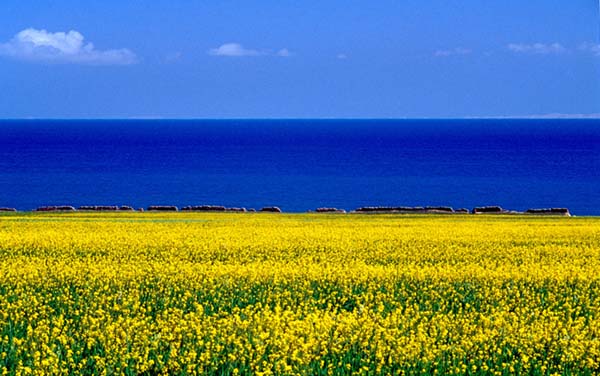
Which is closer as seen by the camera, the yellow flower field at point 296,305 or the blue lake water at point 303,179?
the yellow flower field at point 296,305

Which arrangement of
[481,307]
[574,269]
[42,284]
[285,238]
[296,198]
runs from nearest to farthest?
[481,307] → [42,284] → [574,269] → [285,238] → [296,198]

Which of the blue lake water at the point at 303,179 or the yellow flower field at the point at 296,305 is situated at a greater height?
the blue lake water at the point at 303,179

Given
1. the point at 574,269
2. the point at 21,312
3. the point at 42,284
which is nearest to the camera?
the point at 21,312

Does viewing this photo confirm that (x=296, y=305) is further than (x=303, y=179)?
No

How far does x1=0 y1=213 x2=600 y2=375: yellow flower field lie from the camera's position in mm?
12047

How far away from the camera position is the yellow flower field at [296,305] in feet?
39.5

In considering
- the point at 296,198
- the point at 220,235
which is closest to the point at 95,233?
the point at 220,235

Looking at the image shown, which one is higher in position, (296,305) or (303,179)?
(303,179)

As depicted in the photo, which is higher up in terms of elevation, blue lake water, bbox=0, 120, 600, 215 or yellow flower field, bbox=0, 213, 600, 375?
blue lake water, bbox=0, 120, 600, 215

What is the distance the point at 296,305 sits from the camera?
636 inches

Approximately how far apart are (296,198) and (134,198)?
1929 centimetres

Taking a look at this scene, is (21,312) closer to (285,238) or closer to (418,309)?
(418,309)

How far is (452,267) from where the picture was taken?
2011 cm

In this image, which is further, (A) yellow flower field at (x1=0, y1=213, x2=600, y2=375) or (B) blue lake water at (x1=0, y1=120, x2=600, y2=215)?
(B) blue lake water at (x1=0, y1=120, x2=600, y2=215)
